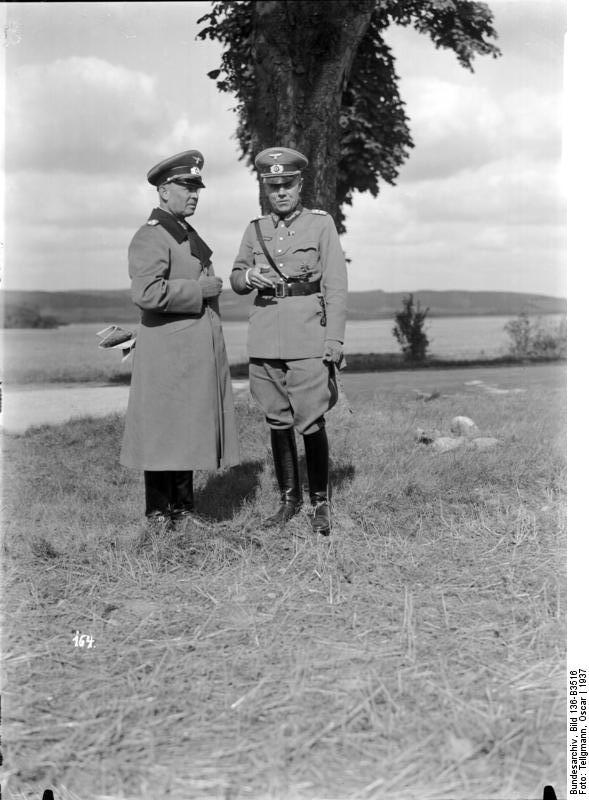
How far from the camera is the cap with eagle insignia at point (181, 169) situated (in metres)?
4.57

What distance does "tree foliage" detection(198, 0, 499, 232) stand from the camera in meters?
7.75

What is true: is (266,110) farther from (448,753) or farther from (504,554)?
(448,753)

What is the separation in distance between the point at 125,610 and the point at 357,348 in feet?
58.3

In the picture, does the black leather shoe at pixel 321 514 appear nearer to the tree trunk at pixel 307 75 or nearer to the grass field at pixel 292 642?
the grass field at pixel 292 642

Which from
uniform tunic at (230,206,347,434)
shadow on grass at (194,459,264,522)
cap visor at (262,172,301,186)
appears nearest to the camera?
cap visor at (262,172,301,186)

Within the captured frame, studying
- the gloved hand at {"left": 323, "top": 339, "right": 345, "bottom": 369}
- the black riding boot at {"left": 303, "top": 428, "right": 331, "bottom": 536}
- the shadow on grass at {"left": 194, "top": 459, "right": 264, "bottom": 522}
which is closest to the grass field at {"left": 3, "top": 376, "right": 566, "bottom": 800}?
the shadow on grass at {"left": 194, "top": 459, "right": 264, "bottom": 522}

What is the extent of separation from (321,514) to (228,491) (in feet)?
3.45

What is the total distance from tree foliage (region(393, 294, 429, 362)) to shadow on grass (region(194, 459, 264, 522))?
1057 centimetres

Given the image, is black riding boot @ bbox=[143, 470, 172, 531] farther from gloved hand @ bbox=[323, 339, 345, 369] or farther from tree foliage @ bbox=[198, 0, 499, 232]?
tree foliage @ bbox=[198, 0, 499, 232]

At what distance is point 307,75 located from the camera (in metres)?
7.91

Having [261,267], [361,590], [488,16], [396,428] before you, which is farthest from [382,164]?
[361,590]

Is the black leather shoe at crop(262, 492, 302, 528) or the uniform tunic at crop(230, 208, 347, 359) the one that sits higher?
the uniform tunic at crop(230, 208, 347, 359)

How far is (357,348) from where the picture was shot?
2145cm

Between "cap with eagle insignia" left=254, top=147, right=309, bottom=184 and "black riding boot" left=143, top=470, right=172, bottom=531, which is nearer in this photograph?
"cap with eagle insignia" left=254, top=147, right=309, bottom=184
